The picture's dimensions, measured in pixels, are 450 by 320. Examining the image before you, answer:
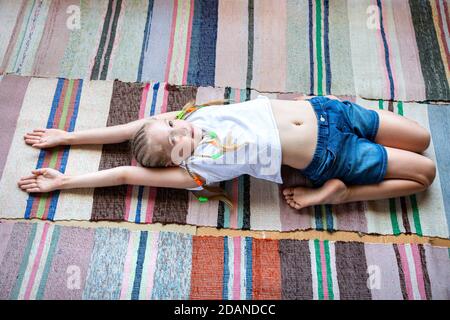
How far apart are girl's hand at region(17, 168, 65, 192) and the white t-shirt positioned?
0.41 meters

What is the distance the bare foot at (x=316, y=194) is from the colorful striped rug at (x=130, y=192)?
3cm

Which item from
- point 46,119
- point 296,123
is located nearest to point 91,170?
point 46,119

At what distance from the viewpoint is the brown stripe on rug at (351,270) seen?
1136 millimetres

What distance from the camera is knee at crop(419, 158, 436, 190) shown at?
119cm

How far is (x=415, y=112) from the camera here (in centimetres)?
139

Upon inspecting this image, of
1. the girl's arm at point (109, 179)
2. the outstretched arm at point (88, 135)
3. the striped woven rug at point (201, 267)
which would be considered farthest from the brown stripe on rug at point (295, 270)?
the outstretched arm at point (88, 135)

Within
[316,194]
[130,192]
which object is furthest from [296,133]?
[130,192]

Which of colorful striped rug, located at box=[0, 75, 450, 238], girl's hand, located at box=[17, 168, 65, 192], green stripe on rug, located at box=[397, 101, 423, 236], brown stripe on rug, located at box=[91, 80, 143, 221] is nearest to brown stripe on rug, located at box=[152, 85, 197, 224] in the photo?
colorful striped rug, located at box=[0, 75, 450, 238]

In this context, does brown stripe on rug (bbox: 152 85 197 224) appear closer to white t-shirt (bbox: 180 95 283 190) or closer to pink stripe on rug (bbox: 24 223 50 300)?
white t-shirt (bbox: 180 95 283 190)

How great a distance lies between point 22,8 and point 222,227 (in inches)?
47.4

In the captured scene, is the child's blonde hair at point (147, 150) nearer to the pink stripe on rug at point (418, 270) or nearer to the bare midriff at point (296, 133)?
the bare midriff at point (296, 133)

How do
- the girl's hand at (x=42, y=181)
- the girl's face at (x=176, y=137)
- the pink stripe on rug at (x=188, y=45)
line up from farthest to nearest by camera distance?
the pink stripe on rug at (x=188, y=45) → the girl's hand at (x=42, y=181) → the girl's face at (x=176, y=137)
